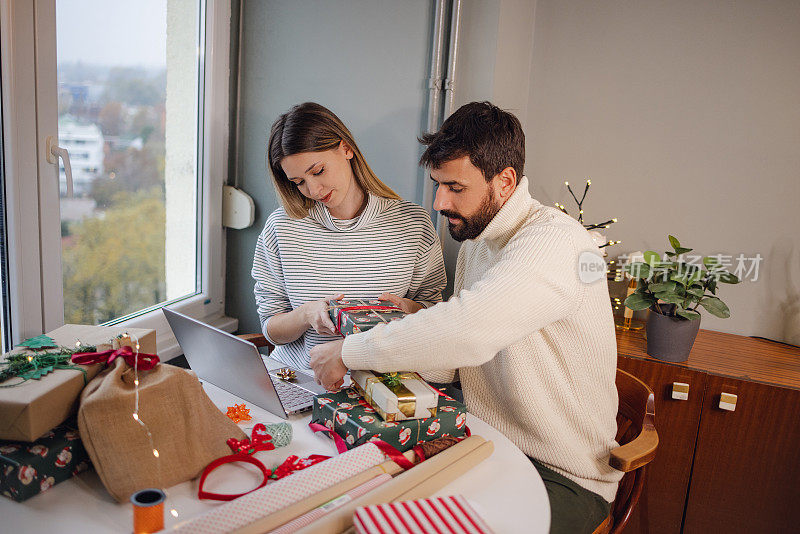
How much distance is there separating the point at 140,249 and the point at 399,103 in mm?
1059

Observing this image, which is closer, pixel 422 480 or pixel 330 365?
pixel 422 480

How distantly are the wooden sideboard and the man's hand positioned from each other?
1.13 metres

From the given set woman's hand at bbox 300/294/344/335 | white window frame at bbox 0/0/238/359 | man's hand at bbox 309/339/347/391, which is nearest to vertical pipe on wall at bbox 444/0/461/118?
woman's hand at bbox 300/294/344/335

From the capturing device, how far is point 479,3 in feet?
6.78

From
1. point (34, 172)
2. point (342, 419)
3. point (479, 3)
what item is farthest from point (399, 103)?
point (342, 419)

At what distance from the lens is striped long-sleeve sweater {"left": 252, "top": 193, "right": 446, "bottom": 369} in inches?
71.8

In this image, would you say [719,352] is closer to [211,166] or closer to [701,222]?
[701,222]

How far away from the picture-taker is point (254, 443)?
3.78ft

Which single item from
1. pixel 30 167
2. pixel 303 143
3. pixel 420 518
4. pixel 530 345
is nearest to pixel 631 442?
pixel 530 345

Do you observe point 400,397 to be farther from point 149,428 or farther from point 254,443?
point 149,428

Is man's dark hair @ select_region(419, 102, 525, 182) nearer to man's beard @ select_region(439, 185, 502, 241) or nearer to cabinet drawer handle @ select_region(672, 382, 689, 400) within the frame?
man's beard @ select_region(439, 185, 502, 241)

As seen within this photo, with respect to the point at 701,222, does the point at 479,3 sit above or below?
above

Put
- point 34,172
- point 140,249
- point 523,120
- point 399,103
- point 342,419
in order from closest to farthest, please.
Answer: point 342,419, point 34,172, point 140,249, point 399,103, point 523,120

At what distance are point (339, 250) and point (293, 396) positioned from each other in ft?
1.86
